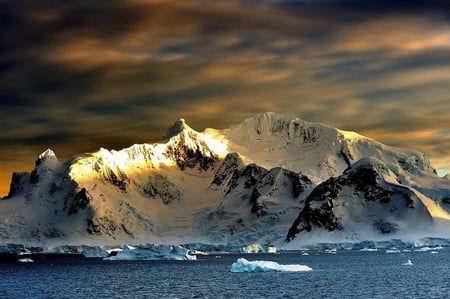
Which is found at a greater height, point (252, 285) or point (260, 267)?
point (260, 267)

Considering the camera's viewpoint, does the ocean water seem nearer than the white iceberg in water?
Yes

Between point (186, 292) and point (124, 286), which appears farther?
point (124, 286)

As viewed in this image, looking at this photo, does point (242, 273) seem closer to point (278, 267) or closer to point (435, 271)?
point (278, 267)

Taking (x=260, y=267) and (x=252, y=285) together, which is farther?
(x=260, y=267)

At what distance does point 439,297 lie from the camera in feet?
418

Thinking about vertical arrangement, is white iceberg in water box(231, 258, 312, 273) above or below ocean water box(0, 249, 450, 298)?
above

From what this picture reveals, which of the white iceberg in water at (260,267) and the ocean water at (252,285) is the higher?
the white iceberg in water at (260,267)

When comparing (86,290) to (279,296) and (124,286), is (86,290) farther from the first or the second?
(279,296)

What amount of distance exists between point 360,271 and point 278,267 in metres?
23.3

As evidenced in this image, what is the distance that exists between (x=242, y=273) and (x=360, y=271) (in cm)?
2829

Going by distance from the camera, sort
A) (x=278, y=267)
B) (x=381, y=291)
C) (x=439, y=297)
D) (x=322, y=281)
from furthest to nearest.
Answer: (x=278, y=267) < (x=322, y=281) < (x=381, y=291) < (x=439, y=297)

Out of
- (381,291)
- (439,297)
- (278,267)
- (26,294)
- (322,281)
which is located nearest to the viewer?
(439,297)

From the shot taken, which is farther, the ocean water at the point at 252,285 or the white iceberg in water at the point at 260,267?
the white iceberg in water at the point at 260,267

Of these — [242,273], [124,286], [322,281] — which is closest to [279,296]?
[322,281]
